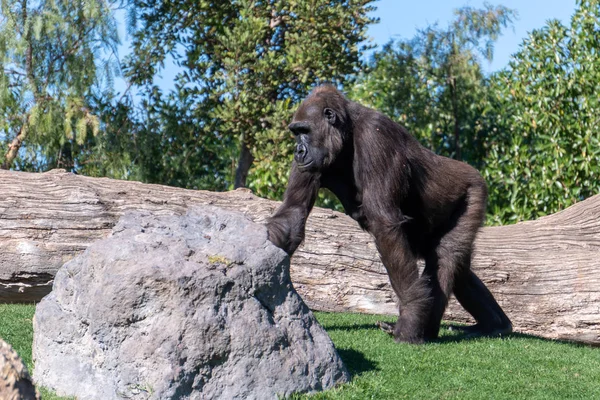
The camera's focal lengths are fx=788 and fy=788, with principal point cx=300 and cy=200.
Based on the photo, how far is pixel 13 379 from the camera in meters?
2.91

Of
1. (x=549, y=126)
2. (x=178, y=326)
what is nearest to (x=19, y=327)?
(x=178, y=326)

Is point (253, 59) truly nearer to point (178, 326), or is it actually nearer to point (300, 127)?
point (300, 127)

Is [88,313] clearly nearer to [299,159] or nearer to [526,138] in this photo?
[299,159]

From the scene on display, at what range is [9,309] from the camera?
6496 mm

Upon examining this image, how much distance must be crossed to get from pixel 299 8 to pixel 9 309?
243 inches

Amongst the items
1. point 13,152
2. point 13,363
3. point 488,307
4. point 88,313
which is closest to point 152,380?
point 88,313

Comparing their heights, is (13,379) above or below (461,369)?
above

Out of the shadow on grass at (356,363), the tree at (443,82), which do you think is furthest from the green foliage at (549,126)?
the shadow on grass at (356,363)

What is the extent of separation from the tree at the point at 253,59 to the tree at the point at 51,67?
2.87ft

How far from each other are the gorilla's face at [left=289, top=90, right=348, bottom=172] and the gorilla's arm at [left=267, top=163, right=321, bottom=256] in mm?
132

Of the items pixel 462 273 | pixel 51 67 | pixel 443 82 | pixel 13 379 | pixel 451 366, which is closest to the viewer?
pixel 13 379

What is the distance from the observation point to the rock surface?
288cm

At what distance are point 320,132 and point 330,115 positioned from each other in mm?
153

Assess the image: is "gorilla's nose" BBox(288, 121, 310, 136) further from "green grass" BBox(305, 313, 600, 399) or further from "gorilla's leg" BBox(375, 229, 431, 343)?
"green grass" BBox(305, 313, 600, 399)
